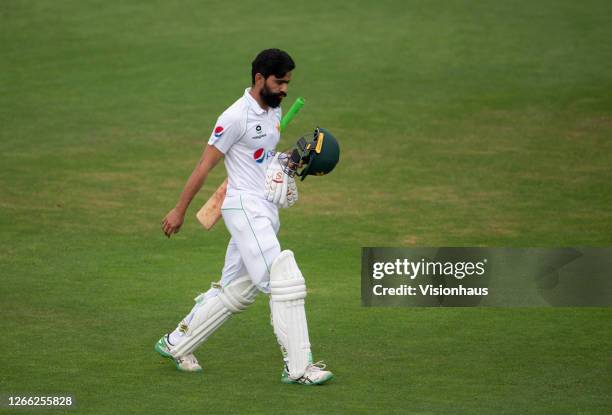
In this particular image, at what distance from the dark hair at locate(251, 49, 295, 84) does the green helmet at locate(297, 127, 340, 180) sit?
47 centimetres

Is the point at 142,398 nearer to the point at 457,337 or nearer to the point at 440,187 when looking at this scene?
the point at 457,337

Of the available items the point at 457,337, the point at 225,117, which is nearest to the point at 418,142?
the point at 457,337

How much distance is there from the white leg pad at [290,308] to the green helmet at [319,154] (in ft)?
2.19

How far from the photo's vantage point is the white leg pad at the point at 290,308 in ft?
24.7

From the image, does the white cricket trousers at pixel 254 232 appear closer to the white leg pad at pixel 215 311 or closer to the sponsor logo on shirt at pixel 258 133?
the white leg pad at pixel 215 311

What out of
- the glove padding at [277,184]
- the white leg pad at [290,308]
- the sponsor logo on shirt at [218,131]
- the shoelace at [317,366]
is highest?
the sponsor logo on shirt at [218,131]

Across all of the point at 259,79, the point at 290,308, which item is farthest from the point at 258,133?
the point at 290,308

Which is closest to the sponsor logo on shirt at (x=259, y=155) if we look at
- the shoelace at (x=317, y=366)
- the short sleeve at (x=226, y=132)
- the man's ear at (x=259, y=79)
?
the short sleeve at (x=226, y=132)

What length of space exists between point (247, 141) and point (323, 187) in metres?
7.34

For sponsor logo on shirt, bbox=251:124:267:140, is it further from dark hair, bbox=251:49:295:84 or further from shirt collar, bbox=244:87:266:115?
dark hair, bbox=251:49:295:84

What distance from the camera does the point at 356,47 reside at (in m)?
21.2

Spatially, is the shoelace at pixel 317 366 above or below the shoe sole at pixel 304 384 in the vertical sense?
above

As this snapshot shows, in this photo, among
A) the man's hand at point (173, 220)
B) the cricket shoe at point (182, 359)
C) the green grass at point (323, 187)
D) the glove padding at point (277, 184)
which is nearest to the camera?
the man's hand at point (173, 220)

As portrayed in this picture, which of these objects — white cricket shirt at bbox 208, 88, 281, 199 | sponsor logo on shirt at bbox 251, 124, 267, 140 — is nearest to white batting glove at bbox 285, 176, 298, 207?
white cricket shirt at bbox 208, 88, 281, 199
